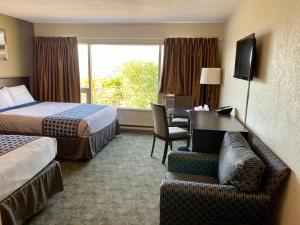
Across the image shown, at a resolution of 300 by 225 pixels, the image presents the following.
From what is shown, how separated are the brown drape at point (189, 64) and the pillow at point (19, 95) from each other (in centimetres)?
279

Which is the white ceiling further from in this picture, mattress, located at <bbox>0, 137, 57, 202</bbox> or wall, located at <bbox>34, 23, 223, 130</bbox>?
mattress, located at <bbox>0, 137, 57, 202</bbox>

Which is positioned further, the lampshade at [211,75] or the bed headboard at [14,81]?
the bed headboard at [14,81]

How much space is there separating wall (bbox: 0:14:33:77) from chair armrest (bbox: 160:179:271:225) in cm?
427

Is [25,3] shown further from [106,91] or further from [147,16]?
[106,91]

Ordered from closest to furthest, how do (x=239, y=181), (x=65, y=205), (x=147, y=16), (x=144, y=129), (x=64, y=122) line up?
(x=239, y=181) < (x=65, y=205) < (x=64, y=122) < (x=147, y=16) < (x=144, y=129)

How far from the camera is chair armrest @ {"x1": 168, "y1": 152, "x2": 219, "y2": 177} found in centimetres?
223

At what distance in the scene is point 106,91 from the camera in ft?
17.9

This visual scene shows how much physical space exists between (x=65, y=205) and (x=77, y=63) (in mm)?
3432

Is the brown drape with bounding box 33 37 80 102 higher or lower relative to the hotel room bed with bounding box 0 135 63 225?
higher

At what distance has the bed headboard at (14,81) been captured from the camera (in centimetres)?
445

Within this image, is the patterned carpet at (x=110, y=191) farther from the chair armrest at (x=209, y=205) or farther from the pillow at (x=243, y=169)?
the pillow at (x=243, y=169)

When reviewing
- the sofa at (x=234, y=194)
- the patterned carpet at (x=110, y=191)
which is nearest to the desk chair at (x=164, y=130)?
the patterned carpet at (x=110, y=191)

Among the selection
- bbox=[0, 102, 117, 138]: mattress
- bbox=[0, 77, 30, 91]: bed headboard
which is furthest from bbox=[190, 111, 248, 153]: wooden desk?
bbox=[0, 77, 30, 91]: bed headboard

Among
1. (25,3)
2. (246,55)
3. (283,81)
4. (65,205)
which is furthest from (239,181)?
(25,3)
